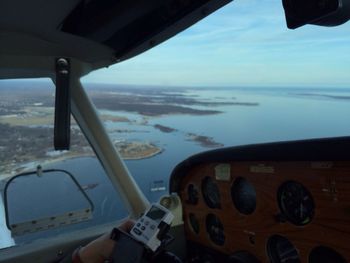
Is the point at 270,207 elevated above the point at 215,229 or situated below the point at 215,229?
above

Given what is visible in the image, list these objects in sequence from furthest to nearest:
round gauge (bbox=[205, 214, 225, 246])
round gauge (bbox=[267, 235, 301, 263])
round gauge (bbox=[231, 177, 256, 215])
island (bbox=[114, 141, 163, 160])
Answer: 1. island (bbox=[114, 141, 163, 160])
2. round gauge (bbox=[205, 214, 225, 246])
3. round gauge (bbox=[231, 177, 256, 215])
4. round gauge (bbox=[267, 235, 301, 263])

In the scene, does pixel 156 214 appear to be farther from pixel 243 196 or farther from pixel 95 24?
pixel 95 24

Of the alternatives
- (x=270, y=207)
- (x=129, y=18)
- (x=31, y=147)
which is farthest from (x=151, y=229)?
(x=31, y=147)

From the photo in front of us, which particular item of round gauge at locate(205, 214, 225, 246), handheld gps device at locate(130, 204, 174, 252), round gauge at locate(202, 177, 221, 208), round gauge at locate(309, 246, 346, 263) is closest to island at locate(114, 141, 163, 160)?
round gauge at locate(202, 177, 221, 208)

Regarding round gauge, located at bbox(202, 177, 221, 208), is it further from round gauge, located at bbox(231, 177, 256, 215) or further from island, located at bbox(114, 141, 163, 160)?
island, located at bbox(114, 141, 163, 160)

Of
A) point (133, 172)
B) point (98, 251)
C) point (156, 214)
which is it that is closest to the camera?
point (98, 251)

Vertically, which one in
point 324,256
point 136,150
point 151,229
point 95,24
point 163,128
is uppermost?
point 95,24

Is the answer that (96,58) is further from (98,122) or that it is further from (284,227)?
(284,227)
